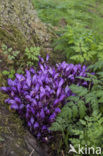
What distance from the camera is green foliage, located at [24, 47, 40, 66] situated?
355 centimetres

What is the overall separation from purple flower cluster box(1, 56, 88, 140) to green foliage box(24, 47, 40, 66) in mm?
471

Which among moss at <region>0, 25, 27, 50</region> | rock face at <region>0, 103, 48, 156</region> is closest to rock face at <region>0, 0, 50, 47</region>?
moss at <region>0, 25, 27, 50</region>

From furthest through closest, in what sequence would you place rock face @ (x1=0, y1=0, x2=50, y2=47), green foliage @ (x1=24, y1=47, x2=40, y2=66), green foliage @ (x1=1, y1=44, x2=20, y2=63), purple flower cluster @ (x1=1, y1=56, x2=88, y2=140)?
rock face @ (x1=0, y1=0, x2=50, y2=47) < green foliage @ (x1=24, y1=47, x2=40, y2=66) < green foliage @ (x1=1, y1=44, x2=20, y2=63) < purple flower cluster @ (x1=1, y1=56, x2=88, y2=140)

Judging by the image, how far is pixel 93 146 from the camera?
6.66 ft

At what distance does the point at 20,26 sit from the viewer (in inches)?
156

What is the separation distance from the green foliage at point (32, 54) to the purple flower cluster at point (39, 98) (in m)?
0.47

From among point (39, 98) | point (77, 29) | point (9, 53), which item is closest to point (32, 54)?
point (9, 53)

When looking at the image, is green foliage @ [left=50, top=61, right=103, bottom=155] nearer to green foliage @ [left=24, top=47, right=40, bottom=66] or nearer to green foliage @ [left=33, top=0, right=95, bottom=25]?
green foliage @ [left=24, top=47, right=40, bottom=66]

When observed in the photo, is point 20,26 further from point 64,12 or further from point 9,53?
point 64,12

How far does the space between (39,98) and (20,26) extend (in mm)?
1935

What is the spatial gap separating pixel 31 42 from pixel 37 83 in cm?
141

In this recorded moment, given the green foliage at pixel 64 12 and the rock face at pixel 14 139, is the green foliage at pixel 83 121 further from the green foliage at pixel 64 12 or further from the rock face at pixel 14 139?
the green foliage at pixel 64 12

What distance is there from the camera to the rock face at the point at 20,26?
366 cm

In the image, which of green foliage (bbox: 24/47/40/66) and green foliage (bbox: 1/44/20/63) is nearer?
green foliage (bbox: 1/44/20/63)
